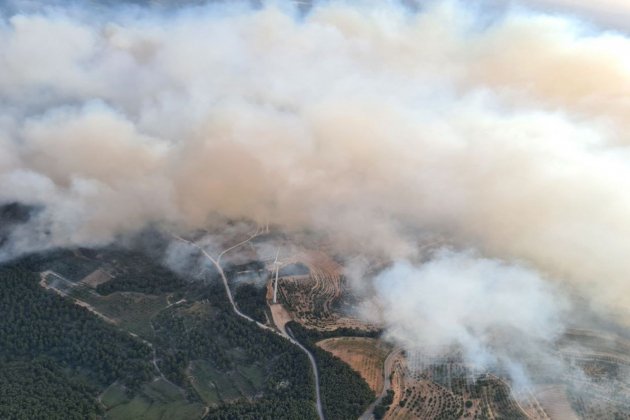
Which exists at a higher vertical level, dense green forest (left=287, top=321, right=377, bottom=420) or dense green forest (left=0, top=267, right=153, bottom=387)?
dense green forest (left=287, top=321, right=377, bottom=420)

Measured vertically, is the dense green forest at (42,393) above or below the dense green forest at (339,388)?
below

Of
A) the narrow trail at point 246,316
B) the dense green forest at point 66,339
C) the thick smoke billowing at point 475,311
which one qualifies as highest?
the thick smoke billowing at point 475,311

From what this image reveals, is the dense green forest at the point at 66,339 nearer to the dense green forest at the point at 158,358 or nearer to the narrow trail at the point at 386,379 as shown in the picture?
the dense green forest at the point at 158,358

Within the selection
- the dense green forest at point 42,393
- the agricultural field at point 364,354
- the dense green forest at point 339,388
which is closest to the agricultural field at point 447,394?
the agricultural field at point 364,354

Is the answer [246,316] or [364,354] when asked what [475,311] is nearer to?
[364,354]

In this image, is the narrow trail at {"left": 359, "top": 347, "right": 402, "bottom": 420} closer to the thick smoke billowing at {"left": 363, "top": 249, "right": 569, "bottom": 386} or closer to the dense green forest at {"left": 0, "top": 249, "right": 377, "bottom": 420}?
the dense green forest at {"left": 0, "top": 249, "right": 377, "bottom": 420}

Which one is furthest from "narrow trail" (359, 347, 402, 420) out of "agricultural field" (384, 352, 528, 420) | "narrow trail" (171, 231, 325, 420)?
"narrow trail" (171, 231, 325, 420)

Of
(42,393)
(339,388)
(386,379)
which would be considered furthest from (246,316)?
(42,393)
